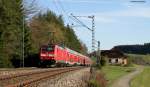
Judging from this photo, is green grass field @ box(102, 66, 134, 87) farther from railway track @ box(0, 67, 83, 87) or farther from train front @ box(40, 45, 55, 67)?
railway track @ box(0, 67, 83, 87)

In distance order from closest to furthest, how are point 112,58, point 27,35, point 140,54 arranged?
point 27,35 → point 112,58 → point 140,54

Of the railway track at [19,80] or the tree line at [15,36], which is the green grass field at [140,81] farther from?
the railway track at [19,80]

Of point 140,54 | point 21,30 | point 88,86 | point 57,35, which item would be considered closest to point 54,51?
point 21,30

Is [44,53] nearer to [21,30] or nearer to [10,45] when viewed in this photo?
[10,45]

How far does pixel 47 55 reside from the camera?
66.8 m

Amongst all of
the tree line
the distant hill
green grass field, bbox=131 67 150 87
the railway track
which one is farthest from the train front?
the distant hill

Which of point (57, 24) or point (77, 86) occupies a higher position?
point (57, 24)

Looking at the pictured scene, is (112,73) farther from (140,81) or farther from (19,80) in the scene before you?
(19,80)

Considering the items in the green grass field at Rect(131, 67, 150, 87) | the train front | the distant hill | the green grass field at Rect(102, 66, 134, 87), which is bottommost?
the green grass field at Rect(131, 67, 150, 87)

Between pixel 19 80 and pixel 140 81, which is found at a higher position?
pixel 19 80

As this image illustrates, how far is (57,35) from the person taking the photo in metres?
145

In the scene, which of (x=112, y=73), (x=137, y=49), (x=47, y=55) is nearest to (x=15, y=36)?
(x=47, y=55)

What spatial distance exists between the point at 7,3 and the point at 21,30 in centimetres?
787

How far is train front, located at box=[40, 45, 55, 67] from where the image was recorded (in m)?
65.9
